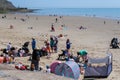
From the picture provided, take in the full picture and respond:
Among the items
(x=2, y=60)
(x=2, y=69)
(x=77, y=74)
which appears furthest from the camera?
(x=2, y=60)

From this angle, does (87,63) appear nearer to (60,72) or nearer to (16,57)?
(60,72)

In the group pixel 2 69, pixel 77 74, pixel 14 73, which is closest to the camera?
pixel 14 73

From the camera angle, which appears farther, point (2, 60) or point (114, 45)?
point (114, 45)

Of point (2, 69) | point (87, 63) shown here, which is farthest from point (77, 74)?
point (2, 69)

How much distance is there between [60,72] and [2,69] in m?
2.74

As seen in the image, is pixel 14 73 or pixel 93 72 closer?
pixel 14 73

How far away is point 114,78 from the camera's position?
15.6 metres

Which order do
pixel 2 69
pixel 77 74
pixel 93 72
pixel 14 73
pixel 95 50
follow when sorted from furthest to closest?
1. pixel 95 50
2. pixel 93 72
3. pixel 77 74
4. pixel 2 69
5. pixel 14 73

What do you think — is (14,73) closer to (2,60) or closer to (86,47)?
(2,60)

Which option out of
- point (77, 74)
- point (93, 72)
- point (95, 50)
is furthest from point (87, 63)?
point (95, 50)

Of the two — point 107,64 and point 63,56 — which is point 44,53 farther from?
point 107,64

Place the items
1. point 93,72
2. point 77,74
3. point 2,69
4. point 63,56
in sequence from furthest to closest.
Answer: point 63,56 < point 93,72 < point 77,74 < point 2,69

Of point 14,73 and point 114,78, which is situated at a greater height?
point 14,73

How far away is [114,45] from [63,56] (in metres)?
7.00
